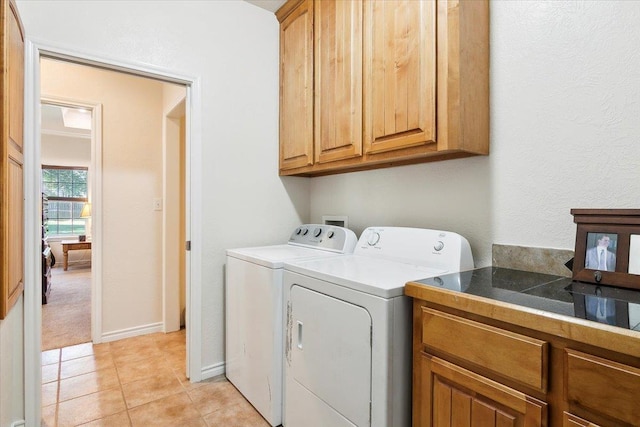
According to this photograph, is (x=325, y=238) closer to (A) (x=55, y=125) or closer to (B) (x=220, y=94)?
(B) (x=220, y=94)

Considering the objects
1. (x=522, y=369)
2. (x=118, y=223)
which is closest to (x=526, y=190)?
(x=522, y=369)

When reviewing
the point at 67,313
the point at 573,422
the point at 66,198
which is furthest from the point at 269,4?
the point at 66,198

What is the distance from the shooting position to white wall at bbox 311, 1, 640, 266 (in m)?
1.16

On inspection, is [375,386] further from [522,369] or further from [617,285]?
[617,285]

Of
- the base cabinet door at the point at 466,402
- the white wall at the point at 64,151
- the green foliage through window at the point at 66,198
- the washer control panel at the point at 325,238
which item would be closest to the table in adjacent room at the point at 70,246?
the green foliage through window at the point at 66,198

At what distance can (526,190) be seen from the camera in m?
1.40

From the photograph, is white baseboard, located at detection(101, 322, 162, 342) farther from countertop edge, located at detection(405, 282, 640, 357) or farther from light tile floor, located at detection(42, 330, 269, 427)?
countertop edge, located at detection(405, 282, 640, 357)

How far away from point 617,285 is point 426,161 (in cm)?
95

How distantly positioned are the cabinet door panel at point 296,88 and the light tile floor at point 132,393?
150 centimetres

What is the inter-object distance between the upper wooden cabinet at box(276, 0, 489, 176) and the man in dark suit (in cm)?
56

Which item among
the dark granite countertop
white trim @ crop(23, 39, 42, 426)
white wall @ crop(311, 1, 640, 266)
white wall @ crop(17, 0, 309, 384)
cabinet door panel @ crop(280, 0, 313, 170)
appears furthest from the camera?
cabinet door panel @ crop(280, 0, 313, 170)

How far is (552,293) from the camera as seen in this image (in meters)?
1.00

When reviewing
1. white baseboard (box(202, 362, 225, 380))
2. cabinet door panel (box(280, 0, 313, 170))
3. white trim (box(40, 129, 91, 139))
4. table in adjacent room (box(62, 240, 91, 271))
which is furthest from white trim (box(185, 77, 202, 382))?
white trim (box(40, 129, 91, 139))

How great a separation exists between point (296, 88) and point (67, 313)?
339cm
